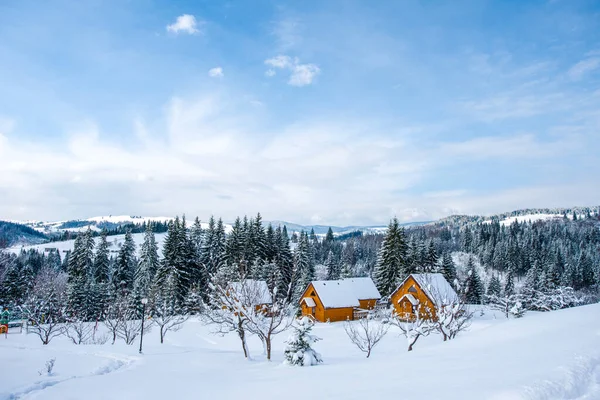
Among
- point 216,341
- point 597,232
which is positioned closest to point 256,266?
point 216,341

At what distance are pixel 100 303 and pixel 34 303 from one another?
39.8ft

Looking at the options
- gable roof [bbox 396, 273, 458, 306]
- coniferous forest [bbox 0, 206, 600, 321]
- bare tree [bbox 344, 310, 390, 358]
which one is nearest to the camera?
bare tree [bbox 344, 310, 390, 358]

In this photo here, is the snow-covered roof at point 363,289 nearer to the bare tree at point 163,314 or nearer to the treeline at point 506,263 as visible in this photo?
the treeline at point 506,263

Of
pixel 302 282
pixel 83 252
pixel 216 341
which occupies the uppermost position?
pixel 83 252

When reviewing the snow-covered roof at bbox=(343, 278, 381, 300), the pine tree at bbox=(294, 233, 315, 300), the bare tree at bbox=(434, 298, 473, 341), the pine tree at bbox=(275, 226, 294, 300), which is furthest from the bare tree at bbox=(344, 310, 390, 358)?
the pine tree at bbox=(275, 226, 294, 300)

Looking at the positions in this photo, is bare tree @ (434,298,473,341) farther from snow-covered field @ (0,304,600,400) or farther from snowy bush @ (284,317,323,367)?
snowy bush @ (284,317,323,367)

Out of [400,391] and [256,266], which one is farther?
[256,266]

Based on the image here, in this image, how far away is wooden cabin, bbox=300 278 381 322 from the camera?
42.8 metres

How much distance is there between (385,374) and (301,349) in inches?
196

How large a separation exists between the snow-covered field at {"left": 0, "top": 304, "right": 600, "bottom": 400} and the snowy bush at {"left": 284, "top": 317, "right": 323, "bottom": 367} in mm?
626

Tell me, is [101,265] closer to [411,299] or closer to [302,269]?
[302,269]

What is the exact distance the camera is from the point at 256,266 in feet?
161

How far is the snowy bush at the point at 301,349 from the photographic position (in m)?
14.2

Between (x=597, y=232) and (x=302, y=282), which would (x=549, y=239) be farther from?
(x=302, y=282)
